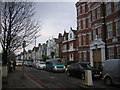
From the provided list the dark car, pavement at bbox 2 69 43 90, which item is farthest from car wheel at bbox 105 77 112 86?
pavement at bbox 2 69 43 90

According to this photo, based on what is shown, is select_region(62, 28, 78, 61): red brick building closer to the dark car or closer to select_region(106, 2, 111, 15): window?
select_region(106, 2, 111, 15): window

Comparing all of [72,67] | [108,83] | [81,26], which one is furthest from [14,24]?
[81,26]

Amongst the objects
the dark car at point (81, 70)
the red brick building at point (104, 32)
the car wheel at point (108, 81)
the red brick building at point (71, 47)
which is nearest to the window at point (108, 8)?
the red brick building at point (104, 32)

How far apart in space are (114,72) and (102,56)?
43.2 feet

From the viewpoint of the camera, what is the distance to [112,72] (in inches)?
496

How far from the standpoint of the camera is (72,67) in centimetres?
1956

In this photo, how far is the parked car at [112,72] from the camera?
12.1 metres

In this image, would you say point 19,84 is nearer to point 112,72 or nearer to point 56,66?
point 112,72

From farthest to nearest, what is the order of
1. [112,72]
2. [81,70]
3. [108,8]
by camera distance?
[108,8], [81,70], [112,72]

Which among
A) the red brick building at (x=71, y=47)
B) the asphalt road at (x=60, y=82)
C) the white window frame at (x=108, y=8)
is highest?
the white window frame at (x=108, y=8)

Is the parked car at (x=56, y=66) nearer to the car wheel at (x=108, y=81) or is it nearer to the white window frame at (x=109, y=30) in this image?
the white window frame at (x=109, y=30)

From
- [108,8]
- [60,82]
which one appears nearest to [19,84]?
[60,82]

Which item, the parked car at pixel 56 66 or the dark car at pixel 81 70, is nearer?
the dark car at pixel 81 70

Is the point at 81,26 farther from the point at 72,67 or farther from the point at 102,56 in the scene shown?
the point at 72,67
